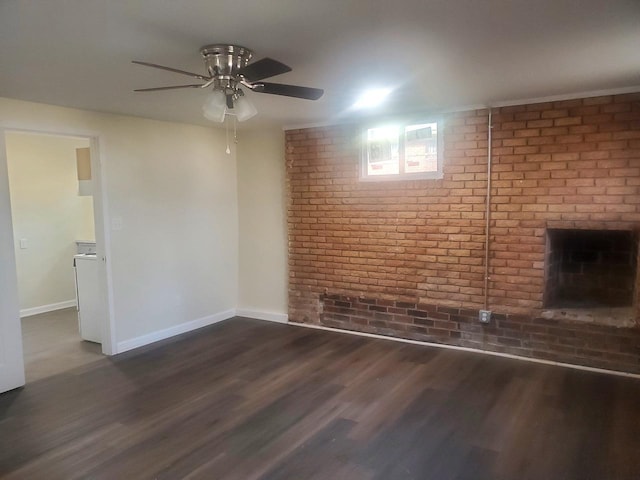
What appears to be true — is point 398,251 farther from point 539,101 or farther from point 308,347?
point 539,101

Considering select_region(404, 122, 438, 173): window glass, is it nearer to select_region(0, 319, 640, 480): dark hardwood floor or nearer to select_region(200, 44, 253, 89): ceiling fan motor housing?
select_region(0, 319, 640, 480): dark hardwood floor

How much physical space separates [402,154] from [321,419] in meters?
2.64

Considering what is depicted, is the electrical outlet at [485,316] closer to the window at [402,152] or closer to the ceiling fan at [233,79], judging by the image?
the window at [402,152]

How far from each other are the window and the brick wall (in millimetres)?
92

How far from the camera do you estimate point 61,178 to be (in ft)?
19.3

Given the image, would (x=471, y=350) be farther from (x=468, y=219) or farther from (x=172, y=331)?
(x=172, y=331)

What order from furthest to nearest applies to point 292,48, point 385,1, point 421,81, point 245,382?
1. point 245,382
2. point 421,81
3. point 292,48
4. point 385,1

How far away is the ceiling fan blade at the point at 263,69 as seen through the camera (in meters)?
2.10

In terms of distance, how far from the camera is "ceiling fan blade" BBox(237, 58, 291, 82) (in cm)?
210

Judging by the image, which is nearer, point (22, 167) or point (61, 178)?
point (22, 167)

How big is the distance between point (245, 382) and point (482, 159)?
279 cm

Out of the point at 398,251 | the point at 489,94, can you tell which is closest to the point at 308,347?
the point at 398,251

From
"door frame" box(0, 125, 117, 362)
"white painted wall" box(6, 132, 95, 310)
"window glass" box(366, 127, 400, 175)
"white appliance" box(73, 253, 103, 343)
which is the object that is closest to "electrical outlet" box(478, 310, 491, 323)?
"window glass" box(366, 127, 400, 175)

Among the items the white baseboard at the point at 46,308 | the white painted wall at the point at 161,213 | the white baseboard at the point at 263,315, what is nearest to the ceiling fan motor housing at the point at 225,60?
the white painted wall at the point at 161,213
